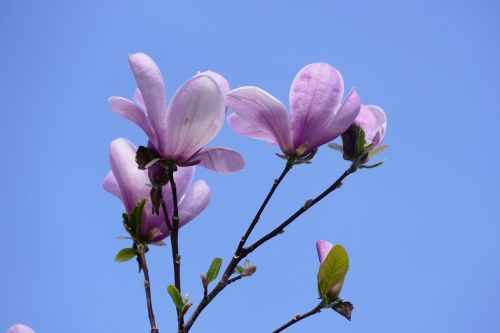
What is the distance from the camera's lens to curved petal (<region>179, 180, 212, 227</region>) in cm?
92

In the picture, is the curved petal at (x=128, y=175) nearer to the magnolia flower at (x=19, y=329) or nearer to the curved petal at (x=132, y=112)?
the curved petal at (x=132, y=112)

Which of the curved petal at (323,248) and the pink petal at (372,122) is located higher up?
the pink petal at (372,122)

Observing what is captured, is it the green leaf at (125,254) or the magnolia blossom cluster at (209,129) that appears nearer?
the magnolia blossom cluster at (209,129)

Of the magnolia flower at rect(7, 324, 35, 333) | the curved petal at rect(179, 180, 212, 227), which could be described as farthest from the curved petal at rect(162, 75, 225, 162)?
the magnolia flower at rect(7, 324, 35, 333)

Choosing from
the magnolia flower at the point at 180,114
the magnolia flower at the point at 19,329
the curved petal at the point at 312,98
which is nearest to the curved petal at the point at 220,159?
the magnolia flower at the point at 180,114

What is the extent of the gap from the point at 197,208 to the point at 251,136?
165 mm

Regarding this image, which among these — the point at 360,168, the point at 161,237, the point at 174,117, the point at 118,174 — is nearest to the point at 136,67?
the point at 174,117

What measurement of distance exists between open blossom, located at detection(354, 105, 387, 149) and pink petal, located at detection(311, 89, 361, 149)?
4 centimetres

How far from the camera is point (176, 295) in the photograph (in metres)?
0.78

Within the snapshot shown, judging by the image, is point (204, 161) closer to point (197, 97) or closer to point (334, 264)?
point (197, 97)

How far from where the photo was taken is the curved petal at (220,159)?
2.76ft

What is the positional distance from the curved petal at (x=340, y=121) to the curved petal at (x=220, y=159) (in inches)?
4.9

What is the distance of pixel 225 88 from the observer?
0.86 m

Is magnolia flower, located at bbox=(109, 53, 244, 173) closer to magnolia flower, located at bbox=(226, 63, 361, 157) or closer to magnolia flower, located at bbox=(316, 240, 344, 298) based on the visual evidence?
magnolia flower, located at bbox=(226, 63, 361, 157)
